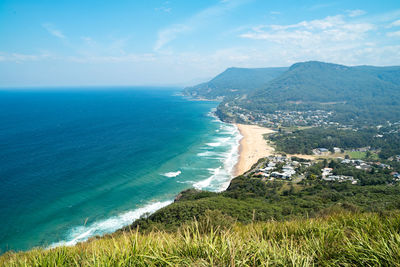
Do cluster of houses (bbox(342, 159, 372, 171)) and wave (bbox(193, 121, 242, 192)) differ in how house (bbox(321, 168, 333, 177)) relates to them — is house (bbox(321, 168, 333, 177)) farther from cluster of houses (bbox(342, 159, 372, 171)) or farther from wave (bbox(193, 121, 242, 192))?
wave (bbox(193, 121, 242, 192))

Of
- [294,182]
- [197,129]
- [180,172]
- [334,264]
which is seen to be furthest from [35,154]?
[334,264]

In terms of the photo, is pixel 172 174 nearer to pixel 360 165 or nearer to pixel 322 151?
pixel 360 165

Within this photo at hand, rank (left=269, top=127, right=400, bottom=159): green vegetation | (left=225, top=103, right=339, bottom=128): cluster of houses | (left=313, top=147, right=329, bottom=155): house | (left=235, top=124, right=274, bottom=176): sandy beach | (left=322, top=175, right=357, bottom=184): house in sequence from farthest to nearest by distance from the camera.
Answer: (left=225, top=103, right=339, bottom=128): cluster of houses < (left=269, top=127, right=400, bottom=159): green vegetation < (left=313, top=147, right=329, bottom=155): house < (left=235, top=124, right=274, bottom=176): sandy beach < (left=322, top=175, right=357, bottom=184): house

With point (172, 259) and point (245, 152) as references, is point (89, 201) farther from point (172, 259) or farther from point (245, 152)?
point (245, 152)

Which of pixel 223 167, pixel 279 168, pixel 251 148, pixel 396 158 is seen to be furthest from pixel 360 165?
pixel 223 167

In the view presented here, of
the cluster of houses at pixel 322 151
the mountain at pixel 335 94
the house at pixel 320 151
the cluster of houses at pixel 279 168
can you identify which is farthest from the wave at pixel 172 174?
the mountain at pixel 335 94

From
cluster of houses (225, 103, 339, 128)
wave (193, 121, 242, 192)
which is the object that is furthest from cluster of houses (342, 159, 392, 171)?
cluster of houses (225, 103, 339, 128)
